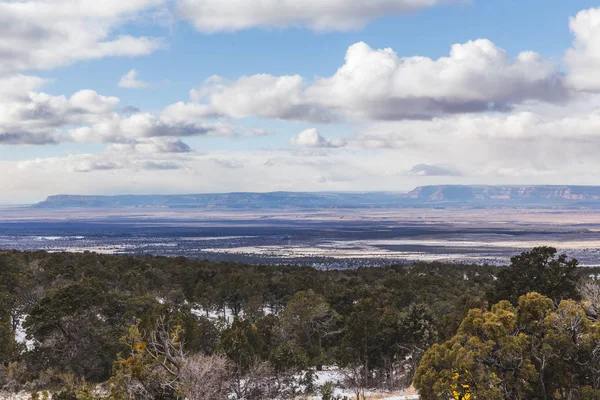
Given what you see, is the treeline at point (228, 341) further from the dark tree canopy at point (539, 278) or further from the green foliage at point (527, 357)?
the green foliage at point (527, 357)

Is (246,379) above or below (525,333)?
below

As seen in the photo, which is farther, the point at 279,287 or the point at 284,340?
the point at 279,287

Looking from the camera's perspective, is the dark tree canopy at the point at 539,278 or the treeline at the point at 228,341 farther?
the dark tree canopy at the point at 539,278

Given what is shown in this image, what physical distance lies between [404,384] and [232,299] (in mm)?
29052

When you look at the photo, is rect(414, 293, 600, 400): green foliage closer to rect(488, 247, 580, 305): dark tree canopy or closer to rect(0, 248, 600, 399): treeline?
rect(0, 248, 600, 399): treeline

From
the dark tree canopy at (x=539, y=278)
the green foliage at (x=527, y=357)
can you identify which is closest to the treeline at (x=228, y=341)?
the dark tree canopy at (x=539, y=278)

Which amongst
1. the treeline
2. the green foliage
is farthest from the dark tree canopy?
the green foliage

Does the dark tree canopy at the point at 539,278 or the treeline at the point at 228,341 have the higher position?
the dark tree canopy at the point at 539,278

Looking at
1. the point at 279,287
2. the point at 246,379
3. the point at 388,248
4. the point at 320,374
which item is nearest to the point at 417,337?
the point at 320,374

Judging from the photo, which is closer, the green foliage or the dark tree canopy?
the green foliage

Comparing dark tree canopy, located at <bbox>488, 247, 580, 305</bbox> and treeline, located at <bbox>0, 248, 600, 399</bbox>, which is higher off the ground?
dark tree canopy, located at <bbox>488, 247, 580, 305</bbox>

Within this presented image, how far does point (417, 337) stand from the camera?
34.2m

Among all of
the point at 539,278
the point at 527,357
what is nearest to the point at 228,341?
the point at 527,357

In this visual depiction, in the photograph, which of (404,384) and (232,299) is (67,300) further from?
(232,299)
